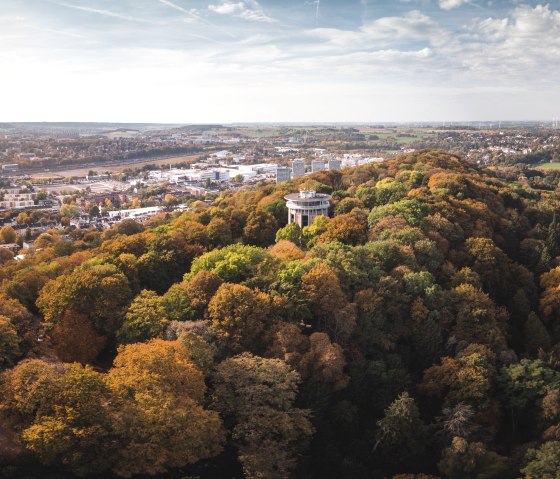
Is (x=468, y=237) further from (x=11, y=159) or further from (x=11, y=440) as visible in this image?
(x=11, y=159)

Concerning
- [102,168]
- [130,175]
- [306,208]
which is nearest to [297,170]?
[130,175]

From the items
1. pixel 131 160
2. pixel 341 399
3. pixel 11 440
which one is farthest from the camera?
pixel 131 160

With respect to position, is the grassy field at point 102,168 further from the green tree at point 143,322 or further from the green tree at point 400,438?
the green tree at point 400,438

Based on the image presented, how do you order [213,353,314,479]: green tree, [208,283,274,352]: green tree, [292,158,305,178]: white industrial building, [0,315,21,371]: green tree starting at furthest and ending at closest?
[292,158,305,178]: white industrial building → [208,283,274,352]: green tree → [0,315,21,371]: green tree → [213,353,314,479]: green tree

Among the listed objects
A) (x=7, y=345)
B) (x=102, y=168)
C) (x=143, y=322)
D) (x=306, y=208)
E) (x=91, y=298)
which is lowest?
(x=102, y=168)

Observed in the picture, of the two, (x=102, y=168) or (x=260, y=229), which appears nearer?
(x=260, y=229)

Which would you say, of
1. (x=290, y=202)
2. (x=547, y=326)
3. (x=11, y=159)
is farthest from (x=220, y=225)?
(x=11, y=159)

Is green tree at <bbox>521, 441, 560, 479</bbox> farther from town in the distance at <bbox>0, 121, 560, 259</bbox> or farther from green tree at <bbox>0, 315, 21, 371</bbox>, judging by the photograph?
town in the distance at <bbox>0, 121, 560, 259</bbox>

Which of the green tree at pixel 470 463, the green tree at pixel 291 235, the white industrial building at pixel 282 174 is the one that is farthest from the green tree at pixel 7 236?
the white industrial building at pixel 282 174

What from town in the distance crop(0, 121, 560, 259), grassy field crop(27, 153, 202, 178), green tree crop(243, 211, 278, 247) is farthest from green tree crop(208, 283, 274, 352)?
grassy field crop(27, 153, 202, 178)

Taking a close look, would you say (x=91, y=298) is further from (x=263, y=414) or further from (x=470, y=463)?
(x=470, y=463)

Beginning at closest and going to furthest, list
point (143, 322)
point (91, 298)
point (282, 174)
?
point (143, 322) → point (91, 298) → point (282, 174)
